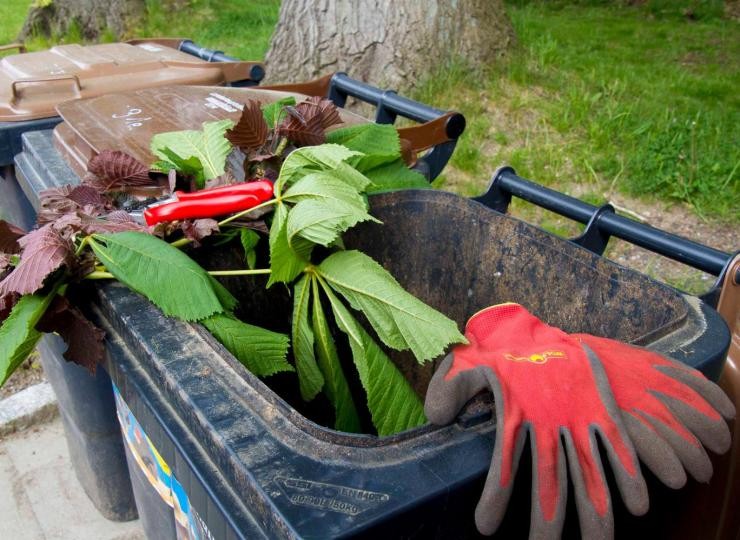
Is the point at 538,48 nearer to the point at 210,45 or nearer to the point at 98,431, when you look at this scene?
the point at 210,45

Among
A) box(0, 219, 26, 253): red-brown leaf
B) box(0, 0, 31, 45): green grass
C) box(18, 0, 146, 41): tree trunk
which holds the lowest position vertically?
box(0, 0, 31, 45): green grass

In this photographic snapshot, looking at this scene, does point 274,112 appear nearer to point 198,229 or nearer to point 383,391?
point 198,229

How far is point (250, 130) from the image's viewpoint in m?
1.69

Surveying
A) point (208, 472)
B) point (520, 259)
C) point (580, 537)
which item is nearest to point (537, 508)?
point (580, 537)

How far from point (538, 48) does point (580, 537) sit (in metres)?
4.22

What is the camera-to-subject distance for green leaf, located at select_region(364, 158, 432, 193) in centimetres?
177

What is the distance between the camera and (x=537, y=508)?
36.7 inches

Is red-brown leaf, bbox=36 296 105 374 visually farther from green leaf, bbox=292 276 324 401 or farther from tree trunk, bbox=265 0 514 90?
tree trunk, bbox=265 0 514 90

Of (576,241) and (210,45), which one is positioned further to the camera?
(210,45)

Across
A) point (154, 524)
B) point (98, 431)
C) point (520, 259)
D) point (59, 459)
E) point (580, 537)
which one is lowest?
point (59, 459)

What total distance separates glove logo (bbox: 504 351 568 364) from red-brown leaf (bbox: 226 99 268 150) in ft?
2.85

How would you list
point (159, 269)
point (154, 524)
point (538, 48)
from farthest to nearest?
point (538, 48), point (154, 524), point (159, 269)

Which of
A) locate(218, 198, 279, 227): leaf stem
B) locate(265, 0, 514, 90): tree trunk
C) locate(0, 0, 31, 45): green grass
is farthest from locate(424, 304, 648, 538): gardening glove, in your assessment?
locate(0, 0, 31, 45): green grass

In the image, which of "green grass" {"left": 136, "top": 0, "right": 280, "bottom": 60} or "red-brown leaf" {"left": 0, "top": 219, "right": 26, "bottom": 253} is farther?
"green grass" {"left": 136, "top": 0, "right": 280, "bottom": 60}
